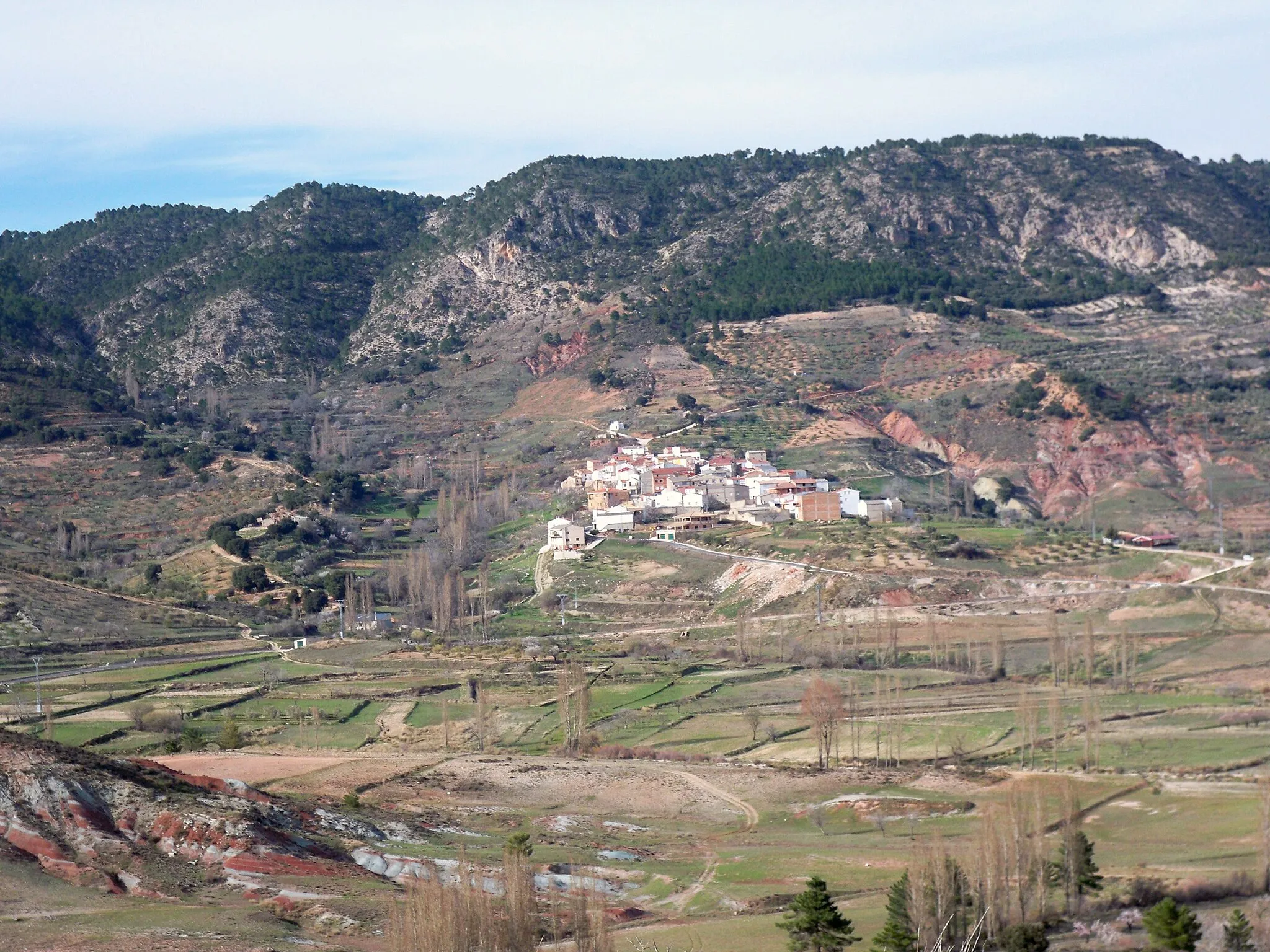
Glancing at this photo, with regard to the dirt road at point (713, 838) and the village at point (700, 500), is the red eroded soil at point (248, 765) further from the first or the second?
the village at point (700, 500)

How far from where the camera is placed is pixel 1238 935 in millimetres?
29562

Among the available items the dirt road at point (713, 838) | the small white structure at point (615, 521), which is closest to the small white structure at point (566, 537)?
the small white structure at point (615, 521)

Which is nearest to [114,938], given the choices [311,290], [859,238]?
[859,238]

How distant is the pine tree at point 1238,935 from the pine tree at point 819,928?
21.7 feet

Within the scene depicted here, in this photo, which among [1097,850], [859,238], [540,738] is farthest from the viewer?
[859,238]

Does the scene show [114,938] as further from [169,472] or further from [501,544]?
Result: [169,472]

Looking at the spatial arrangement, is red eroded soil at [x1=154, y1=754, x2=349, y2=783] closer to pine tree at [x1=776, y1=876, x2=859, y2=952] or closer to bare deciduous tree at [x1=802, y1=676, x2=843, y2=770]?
bare deciduous tree at [x1=802, y1=676, x2=843, y2=770]

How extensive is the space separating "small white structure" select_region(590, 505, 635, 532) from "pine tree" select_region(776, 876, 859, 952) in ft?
222

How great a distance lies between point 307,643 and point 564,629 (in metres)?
12.5

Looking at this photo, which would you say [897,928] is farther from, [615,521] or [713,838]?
[615,521]

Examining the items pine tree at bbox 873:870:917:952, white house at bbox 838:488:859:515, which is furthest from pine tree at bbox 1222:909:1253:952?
white house at bbox 838:488:859:515

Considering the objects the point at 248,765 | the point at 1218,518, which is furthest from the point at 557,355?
the point at 248,765

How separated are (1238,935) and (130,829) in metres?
21.8

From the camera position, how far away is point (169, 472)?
11769cm
